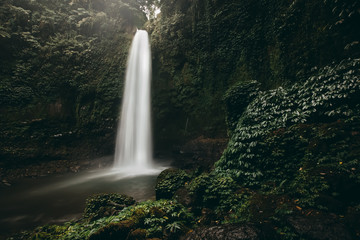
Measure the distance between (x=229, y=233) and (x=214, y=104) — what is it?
1021cm

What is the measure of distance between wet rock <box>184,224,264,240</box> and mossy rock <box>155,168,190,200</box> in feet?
8.61

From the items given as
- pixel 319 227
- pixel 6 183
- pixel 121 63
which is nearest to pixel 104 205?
pixel 319 227

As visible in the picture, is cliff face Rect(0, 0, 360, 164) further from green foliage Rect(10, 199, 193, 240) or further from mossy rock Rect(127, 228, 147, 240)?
mossy rock Rect(127, 228, 147, 240)

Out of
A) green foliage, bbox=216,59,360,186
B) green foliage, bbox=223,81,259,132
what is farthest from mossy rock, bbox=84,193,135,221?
green foliage, bbox=223,81,259,132

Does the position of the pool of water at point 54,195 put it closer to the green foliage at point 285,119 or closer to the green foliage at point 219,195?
the green foliage at point 219,195

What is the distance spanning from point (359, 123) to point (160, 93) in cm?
1338

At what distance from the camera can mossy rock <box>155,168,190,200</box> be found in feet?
19.2

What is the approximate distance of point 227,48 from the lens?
1174cm

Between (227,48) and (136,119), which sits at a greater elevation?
(227,48)

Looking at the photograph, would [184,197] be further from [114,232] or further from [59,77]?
[59,77]

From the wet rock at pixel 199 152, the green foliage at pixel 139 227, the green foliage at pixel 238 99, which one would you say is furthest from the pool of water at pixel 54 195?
the green foliage at pixel 238 99

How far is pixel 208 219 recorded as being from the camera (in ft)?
13.5

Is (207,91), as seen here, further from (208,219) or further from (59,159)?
(59,159)

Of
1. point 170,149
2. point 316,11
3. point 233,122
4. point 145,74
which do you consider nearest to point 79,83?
point 145,74
